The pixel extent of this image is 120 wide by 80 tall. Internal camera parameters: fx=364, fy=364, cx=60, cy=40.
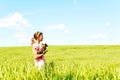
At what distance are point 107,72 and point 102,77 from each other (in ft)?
1.37

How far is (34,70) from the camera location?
6867 millimetres

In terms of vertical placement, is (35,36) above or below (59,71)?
above

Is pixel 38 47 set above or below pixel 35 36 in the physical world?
below

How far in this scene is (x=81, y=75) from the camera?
664 centimetres

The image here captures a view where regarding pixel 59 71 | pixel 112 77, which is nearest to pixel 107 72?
pixel 112 77

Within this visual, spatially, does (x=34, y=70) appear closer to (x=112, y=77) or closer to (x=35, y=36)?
(x=112, y=77)

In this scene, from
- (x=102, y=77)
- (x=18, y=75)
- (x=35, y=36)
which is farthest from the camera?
(x=35, y=36)

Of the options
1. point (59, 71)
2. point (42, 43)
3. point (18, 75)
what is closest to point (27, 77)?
point (18, 75)

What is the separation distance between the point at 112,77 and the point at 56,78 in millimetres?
1164

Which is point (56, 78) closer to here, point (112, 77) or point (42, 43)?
point (112, 77)

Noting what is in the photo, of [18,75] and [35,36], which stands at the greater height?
[35,36]

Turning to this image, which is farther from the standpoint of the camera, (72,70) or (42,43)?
(42,43)

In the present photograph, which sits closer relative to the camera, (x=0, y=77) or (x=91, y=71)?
(x=0, y=77)

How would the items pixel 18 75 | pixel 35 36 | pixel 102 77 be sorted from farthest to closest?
pixel 35 36 → pixel 102 77 → pixel 18 75
